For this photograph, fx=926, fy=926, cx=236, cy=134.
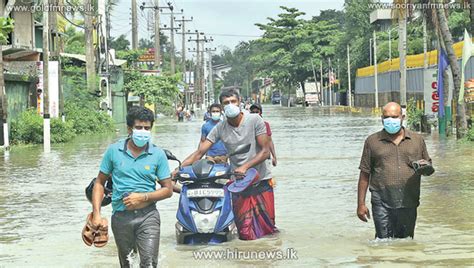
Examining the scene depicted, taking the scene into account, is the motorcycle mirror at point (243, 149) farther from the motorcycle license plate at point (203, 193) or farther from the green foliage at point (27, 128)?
the green foliage at point (27, 128)

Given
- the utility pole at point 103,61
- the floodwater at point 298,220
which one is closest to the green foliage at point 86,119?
the utility pole at point 103,61

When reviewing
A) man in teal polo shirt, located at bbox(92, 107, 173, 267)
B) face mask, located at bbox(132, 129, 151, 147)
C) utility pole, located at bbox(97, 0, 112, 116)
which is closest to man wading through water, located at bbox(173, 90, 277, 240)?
man in teal polo shirt, located at bbox(92, 107, 173, 267)

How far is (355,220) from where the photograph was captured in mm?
12375

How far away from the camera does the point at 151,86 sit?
60656 mm

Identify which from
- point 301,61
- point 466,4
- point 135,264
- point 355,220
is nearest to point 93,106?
point 466,4

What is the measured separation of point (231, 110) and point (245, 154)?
539mm

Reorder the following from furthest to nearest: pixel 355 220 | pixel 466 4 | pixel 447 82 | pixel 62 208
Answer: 1. pixel 447 82
2. pixel 466 4
3. pixel 62 208
4. pixel 355 220

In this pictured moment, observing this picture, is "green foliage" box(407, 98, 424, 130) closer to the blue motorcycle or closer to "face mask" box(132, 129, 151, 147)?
the blue motorcycle

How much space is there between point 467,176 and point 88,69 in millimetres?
31136

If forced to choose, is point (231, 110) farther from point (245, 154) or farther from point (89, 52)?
point (89, 52)

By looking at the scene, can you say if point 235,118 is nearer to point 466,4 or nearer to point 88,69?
point 466,4

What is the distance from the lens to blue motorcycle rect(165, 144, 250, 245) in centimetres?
984

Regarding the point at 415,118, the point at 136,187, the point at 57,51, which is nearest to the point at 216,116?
the point at 136,187

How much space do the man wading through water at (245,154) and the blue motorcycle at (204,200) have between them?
0.24 metres
